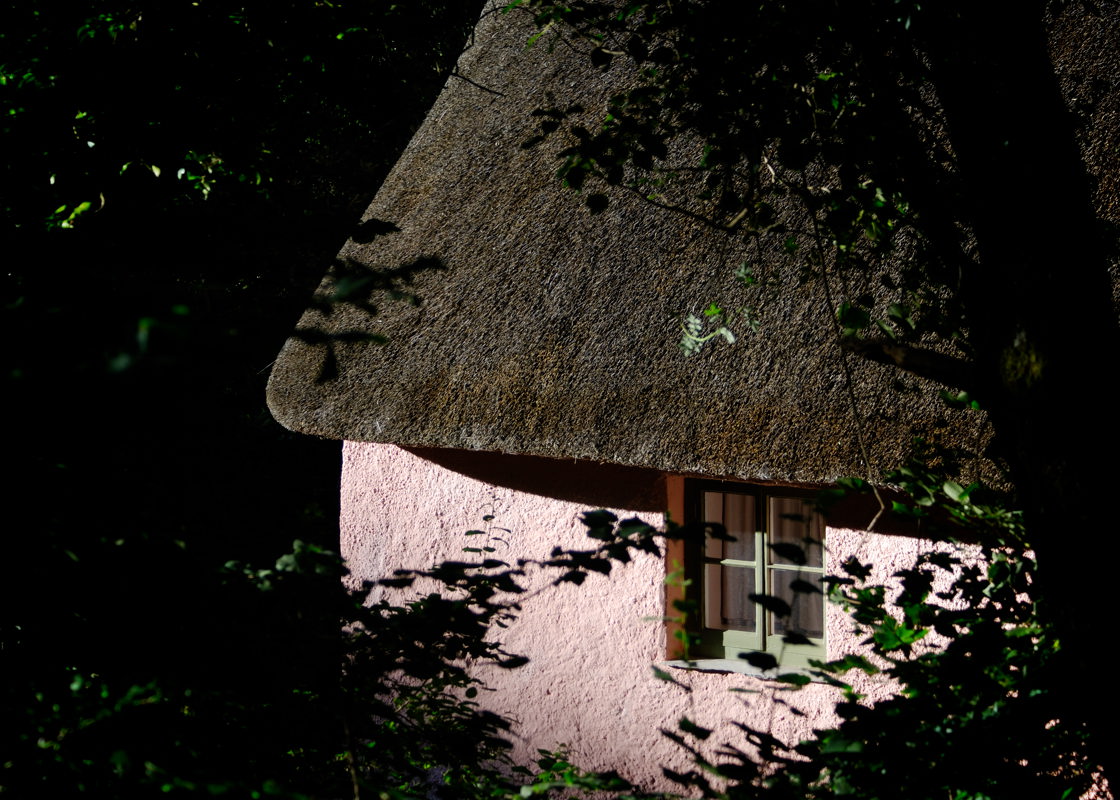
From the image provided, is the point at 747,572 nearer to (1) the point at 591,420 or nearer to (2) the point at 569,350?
(1) the point at 591,420

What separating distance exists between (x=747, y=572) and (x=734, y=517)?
9.6 inches

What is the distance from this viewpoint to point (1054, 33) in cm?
354

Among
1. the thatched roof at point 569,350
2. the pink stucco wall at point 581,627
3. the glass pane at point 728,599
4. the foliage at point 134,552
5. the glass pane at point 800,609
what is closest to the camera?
the foliage at point 134,552

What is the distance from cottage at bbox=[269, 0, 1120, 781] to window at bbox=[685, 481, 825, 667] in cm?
1

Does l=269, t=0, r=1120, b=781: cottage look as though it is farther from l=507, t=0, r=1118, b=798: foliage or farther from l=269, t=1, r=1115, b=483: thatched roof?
l=507, t=0, r=1118, b=798: foliage

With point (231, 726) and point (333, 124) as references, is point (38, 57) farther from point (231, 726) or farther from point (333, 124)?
point (231, 726)

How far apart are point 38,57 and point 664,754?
4299 millimetres

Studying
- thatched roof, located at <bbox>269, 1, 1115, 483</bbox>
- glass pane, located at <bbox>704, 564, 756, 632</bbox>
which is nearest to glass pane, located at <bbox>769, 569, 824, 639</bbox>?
glass pane, located at <bbox>704, 564, 756, 632</bbox>

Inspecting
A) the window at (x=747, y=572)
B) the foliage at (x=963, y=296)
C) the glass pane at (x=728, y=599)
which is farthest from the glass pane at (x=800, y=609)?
the foliage at (x=963, y=296)

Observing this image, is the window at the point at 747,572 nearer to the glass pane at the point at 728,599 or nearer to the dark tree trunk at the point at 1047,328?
the glass pane at the point at 728,599

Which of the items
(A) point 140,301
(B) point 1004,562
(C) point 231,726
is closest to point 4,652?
(C) point 231,726

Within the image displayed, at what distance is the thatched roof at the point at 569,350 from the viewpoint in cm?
314

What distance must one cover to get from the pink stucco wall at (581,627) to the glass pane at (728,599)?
1.01ft

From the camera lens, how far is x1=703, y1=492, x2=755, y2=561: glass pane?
407cm
